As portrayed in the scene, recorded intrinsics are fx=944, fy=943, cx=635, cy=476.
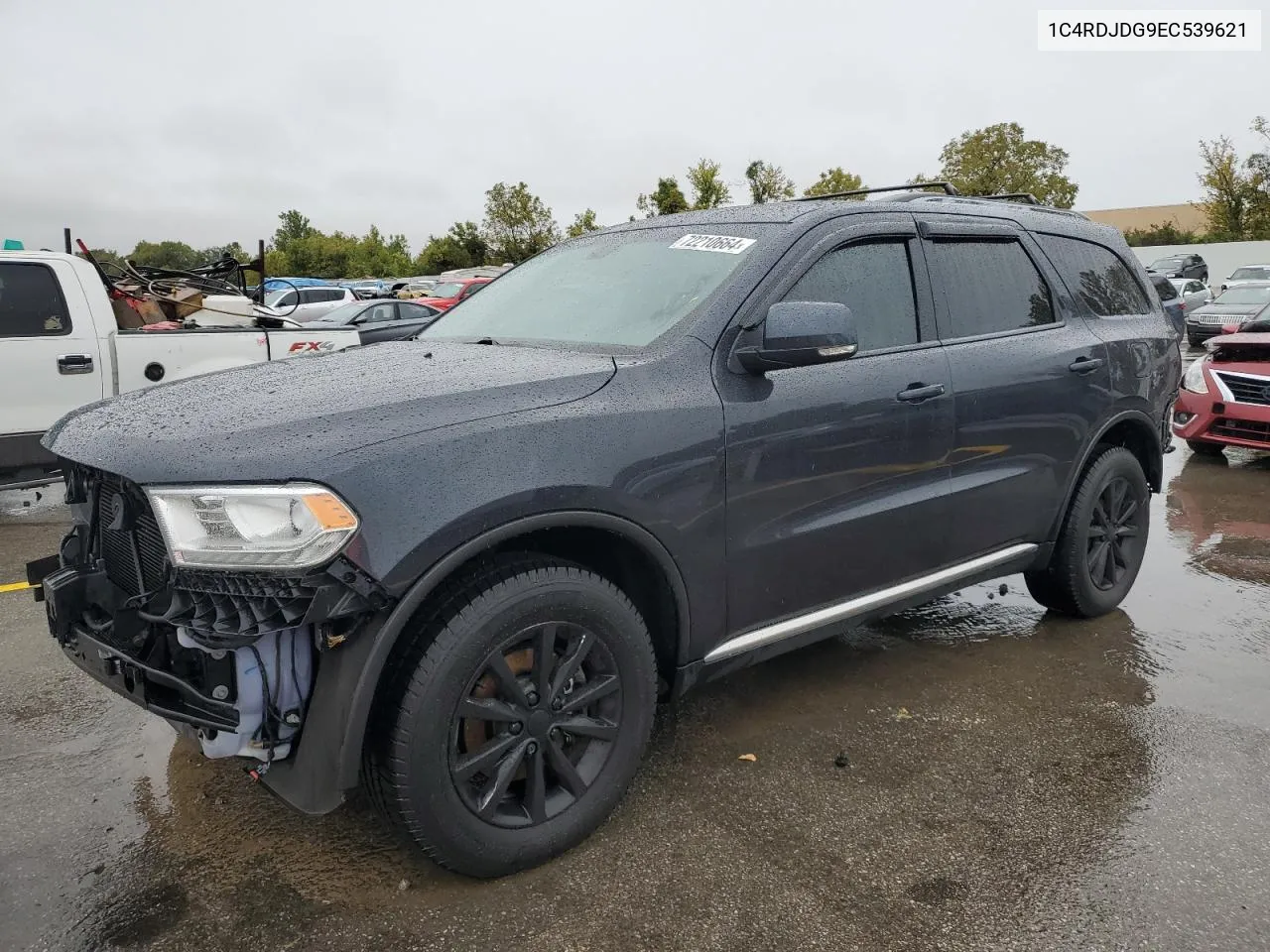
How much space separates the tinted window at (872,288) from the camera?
312cm

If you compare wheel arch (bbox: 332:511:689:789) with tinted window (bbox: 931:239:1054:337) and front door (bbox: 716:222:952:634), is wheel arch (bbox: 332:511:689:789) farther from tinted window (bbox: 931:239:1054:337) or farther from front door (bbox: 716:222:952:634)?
tinted window (bbox: 931:239:1054:337)

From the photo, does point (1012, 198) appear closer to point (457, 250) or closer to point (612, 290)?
point (612, 290)

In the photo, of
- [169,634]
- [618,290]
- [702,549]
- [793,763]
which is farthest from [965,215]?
[169,634]

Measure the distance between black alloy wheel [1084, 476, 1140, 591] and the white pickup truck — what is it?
490 cm

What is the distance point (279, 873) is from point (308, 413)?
1257mm

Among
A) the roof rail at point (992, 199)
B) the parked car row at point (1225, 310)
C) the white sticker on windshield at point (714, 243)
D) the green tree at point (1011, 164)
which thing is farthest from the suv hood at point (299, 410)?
the green tree at point (1011, 164)

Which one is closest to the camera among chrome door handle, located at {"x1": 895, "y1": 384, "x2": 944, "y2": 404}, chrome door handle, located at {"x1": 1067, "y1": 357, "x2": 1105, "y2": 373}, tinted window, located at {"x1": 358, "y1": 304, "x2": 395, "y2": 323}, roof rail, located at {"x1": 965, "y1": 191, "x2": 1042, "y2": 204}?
chrome door handle, located at {"x1": 895, "y1": 384, "x2": 944, "y2": 404}

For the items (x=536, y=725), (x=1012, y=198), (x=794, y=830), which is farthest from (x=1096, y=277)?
(x=536, y=725)

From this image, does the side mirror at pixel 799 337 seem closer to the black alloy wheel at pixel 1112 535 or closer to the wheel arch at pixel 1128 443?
the wheel arch at pixel 1128 443

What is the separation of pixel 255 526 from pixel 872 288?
2193 millimetres

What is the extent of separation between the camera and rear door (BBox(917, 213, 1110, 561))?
137 inches

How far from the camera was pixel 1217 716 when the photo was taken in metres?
3.43

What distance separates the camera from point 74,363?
20.9 feet

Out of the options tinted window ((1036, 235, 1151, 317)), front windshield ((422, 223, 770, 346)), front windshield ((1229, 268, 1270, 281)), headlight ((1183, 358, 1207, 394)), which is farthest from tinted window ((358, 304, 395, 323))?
front windshield ((1229, 268, 1270, 281))
